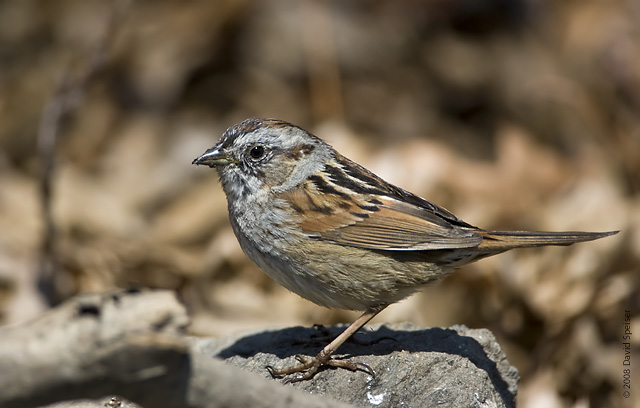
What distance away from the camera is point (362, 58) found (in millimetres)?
10422

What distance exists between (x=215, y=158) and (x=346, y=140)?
11.8ft

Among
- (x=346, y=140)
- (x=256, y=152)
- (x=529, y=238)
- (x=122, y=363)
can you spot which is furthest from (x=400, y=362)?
(x=346, y=140)

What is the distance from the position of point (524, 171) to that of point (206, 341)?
497 centimetres

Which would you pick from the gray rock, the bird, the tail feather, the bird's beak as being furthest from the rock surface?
the bird's beak

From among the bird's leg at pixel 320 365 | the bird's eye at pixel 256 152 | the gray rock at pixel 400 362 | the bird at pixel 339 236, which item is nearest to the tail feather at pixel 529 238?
the bird at pixel 339 236

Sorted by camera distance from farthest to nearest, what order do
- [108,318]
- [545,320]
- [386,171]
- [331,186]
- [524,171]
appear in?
[524,171], [386,171], [545,320], [331,186], [108,318]

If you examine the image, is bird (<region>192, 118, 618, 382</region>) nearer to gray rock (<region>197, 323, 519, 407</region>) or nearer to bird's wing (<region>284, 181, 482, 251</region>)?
bird's wing (<region>284, 181, 482, 251</region>)

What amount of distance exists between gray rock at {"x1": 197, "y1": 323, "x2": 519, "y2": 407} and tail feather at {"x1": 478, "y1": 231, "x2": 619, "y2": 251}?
52cm

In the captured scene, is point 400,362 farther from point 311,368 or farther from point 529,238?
point 529,238

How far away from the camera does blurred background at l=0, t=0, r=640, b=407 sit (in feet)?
21.2

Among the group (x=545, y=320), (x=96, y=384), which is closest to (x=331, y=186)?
(x=96, y=384)

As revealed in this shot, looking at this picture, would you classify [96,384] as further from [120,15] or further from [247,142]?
[120,15]

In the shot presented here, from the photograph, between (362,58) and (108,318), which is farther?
(362,58)

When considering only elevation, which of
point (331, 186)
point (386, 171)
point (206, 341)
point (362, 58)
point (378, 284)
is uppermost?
point (362, 58)
